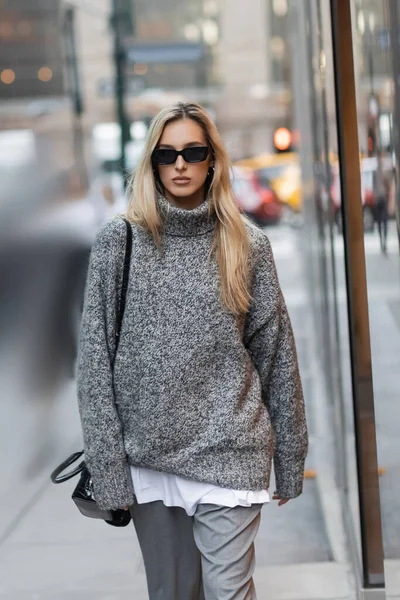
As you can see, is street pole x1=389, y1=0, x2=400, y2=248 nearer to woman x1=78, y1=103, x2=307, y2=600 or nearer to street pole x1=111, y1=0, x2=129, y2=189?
woman x1=78, y1=103, x2=307, y2=600

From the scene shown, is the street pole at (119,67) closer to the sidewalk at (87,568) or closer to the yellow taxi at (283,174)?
the yellow taxi at (283,174)

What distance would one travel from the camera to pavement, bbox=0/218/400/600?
311 centimetres

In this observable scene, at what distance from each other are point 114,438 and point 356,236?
4.49 ft

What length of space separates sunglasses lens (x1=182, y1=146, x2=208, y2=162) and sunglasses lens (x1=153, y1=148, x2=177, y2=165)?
1.0 inches

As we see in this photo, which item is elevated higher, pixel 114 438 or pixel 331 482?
pixel 114 438

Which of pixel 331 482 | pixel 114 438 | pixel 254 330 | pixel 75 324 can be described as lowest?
pixel 331 482

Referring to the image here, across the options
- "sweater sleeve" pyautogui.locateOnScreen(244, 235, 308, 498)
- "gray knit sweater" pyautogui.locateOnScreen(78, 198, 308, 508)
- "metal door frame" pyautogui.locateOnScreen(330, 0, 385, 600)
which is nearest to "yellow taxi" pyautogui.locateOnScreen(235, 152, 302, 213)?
"metal door frame" pyautogui.locateOnScreen(330, 0, 385, 600)

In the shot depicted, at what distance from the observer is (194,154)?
2.57 metres

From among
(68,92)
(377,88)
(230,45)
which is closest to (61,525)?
(377,88)

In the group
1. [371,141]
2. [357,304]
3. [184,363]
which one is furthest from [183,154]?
[357,304]

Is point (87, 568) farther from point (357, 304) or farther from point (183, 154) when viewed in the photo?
point (183, 154)

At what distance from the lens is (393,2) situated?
92.4 inches

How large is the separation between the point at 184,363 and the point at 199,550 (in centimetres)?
48

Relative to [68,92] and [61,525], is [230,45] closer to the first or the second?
[68,92]
